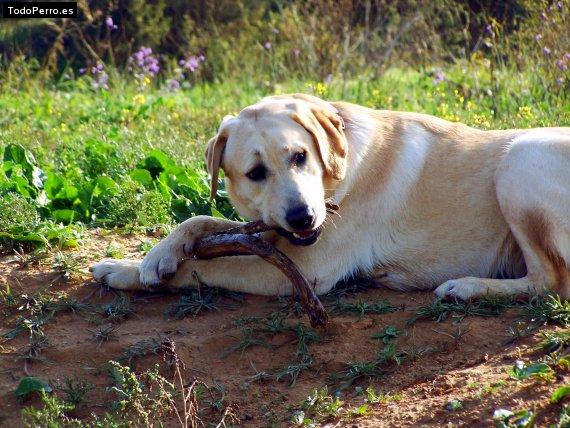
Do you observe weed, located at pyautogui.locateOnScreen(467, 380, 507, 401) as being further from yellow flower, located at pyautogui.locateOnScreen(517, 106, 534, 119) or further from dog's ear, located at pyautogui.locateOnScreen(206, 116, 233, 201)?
yellow flower, located at pyautogui.locateOnScreen(517, 106, 534, 119)

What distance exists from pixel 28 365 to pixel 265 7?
9.62 meters

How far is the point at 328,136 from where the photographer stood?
176 inches

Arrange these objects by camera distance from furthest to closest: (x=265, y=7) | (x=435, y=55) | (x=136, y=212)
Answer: (x=265, y=7) < (x=435, y=55) < (x=136, y=212)

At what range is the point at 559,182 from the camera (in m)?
4.38

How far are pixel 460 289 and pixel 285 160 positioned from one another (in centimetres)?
105

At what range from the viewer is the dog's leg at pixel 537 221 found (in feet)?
14.3

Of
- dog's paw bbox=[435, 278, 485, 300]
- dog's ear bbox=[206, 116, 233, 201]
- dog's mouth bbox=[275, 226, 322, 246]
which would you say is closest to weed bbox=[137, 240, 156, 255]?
dog's ear bbox=[206, 116, 233, 201]

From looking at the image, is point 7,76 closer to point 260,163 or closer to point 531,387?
point 260,163

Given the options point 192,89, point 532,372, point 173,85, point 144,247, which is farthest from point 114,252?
point 192,89

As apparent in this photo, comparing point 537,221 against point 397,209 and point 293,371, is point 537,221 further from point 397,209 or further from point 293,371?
point 293,371

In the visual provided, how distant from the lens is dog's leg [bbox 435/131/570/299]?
4344 millimetres

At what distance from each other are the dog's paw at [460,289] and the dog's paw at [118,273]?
153 cm

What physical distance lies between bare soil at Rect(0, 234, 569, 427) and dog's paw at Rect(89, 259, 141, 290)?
0.05m

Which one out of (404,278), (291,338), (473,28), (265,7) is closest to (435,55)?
(473,28)
